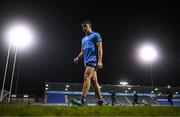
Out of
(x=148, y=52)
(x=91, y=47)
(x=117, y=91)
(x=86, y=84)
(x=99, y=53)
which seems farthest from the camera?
(x=117, y=91)

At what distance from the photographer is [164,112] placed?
5211mm

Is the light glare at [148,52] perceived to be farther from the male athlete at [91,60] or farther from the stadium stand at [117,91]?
the male athlete at [91,60]

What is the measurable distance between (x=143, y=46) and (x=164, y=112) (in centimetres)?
3888

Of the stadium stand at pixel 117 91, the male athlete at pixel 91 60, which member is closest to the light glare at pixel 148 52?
the stadium stand at pixel 117 91

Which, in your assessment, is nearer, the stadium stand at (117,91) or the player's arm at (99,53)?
the player's arm at (99,53)

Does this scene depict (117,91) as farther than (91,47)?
Yes

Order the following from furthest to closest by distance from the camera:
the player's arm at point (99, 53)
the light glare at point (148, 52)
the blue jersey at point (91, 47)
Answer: the light glare at point (148, 52)
the blue jersey at point (91, 47)
the player's arm at point (99, 53)

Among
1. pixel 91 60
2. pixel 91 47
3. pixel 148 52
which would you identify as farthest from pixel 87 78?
pixel 148 52

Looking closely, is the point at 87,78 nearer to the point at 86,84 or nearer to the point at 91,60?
the point at 86,84

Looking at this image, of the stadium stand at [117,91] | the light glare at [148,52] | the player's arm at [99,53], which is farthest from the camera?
the stadium stand at [117,91]

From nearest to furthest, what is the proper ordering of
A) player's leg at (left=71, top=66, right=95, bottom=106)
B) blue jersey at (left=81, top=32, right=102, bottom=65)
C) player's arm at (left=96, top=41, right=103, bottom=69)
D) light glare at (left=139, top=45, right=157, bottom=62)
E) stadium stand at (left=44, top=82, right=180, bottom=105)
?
player's leg at (left=71, top=66, right=95, bottom=106), player's arm at (left=96, top=41, right=103, bottom=69), blue jersey at (left=81, top=32, right=102, bottom=65), light glare at (left=139, top=45, right=157, bottom=62), stadium stand at (left=44, top=82, right=180, bottom=105)

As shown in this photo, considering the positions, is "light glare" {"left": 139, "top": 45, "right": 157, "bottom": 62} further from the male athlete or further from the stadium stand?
the male athlete

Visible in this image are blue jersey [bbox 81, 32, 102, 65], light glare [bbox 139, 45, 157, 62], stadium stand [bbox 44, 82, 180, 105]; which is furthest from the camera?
stadium stand [bbox 44, 82, 180, 105]

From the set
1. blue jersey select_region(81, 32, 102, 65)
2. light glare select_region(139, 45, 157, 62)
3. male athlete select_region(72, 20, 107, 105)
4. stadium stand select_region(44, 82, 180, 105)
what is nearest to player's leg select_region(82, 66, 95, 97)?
male athlete select_region(72, 20, 107, 105)
